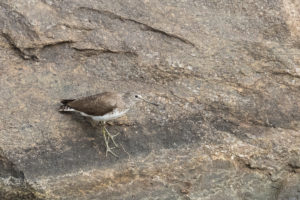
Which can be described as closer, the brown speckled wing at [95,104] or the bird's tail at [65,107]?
the brown speckled wing at [95,104]

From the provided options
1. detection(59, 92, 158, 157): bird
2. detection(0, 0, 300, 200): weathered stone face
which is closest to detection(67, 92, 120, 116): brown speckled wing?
detection(59, 92, 158, 157): bird

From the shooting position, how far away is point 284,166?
7.48 m

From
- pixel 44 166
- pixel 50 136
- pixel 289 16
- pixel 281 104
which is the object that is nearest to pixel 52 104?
pixel 50 136

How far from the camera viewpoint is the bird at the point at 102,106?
22.7 feet

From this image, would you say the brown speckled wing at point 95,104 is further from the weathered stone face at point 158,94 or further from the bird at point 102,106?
the weathered stone face at point 158,94

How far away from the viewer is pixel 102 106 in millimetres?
6922

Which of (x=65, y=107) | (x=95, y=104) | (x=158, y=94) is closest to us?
(x=95, y=104)

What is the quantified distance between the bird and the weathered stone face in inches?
8.1

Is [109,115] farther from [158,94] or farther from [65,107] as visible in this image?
[158,94]

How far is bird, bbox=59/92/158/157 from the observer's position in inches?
273

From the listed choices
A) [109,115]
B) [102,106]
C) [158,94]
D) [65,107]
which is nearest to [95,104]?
[102,106]

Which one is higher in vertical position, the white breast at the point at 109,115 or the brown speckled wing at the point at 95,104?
the brown speckled wing at the point at 95,104

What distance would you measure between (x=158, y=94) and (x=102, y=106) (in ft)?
3.45

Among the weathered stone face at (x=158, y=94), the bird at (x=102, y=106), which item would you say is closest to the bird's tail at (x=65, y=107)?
the bird at (x=102, y=106)
